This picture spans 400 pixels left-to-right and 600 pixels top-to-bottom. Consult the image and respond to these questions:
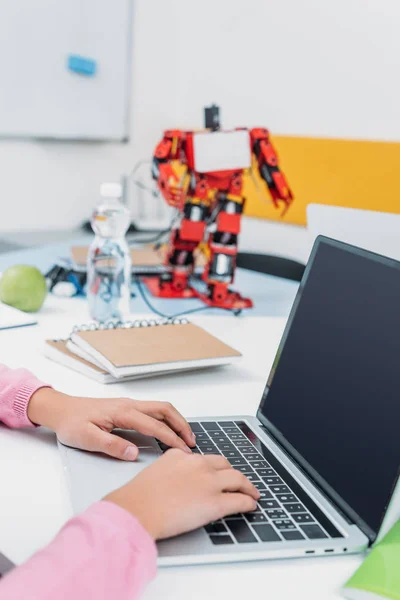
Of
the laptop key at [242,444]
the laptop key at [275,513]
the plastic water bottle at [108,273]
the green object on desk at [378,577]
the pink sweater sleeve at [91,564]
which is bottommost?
the plastic water bottle at [108,273]

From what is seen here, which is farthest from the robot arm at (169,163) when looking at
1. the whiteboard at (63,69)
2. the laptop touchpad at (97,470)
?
the whiteboard at (63,69)

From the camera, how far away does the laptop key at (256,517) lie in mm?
528

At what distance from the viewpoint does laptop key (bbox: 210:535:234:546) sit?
19.5 inches

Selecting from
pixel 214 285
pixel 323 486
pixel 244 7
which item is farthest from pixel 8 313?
pixel 244 7

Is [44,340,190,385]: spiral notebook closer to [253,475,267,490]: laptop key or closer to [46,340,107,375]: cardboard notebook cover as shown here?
[46,340,107,375]: cardboard notebook cover

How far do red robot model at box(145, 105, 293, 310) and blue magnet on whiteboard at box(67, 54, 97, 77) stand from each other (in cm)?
114

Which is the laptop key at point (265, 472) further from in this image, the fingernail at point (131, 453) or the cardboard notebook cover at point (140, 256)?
the cardboard notebook cover at point (140, 256)

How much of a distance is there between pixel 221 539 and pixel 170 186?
1001mm

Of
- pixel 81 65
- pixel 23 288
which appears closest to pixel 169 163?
pixel 23 288

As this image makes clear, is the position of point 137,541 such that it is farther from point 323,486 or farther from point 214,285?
point 214,285

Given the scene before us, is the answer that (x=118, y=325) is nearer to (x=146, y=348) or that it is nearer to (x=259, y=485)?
(x=146, y=348)

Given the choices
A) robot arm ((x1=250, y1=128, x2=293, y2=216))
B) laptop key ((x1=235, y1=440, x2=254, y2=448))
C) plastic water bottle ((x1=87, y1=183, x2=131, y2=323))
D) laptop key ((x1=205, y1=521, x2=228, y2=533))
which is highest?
robot arm ((x1=250, y1=128, x2=293, y2=216))

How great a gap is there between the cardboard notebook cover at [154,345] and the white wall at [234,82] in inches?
48.1

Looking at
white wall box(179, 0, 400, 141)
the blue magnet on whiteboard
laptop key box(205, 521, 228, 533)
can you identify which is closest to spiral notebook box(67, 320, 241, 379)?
laptop key box(205, 521, 228, 533)
